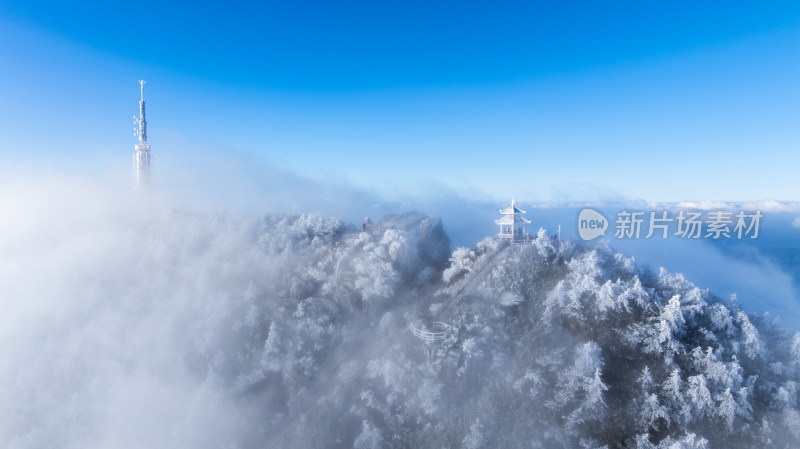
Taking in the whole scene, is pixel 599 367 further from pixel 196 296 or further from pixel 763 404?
pixel 196 296

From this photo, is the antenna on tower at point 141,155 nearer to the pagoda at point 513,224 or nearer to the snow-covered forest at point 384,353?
the snow-covered forest at point 384,353

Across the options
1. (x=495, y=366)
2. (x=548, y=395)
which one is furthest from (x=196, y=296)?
(x=548, y=395)

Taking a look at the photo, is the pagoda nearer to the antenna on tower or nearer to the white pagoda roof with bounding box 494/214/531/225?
the white pagoda roof with bounding box 494/214/531/225

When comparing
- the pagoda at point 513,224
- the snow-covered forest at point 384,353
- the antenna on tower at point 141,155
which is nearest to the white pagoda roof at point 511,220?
the pagoda at point 513,224

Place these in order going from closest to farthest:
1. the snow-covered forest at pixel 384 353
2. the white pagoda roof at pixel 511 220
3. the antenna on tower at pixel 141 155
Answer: the snow-covered forest at pixel 384 353 → the white pagoda roof at pixel 511 220 → the antenna on tower at pixel 141 155

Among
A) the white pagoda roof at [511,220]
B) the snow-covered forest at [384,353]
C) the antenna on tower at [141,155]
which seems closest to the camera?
the snow-covered forest at [384,353]

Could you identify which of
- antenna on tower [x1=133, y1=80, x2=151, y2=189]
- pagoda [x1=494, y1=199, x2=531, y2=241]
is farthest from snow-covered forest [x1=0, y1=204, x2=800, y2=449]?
antenna on tower [x1=133, y1=80, x2=151, y2=189]
